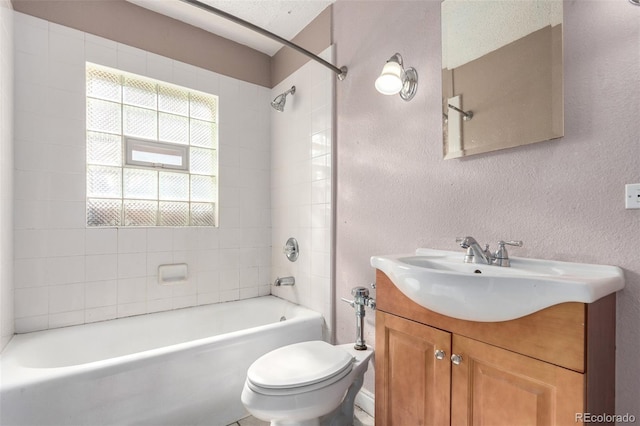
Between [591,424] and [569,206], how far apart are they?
2.04 ft

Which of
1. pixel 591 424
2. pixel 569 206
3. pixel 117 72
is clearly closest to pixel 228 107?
pixel 117 72

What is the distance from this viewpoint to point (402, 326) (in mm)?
1158

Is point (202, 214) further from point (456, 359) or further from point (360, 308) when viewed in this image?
point (456, 359)

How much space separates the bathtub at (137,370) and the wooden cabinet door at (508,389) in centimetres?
106

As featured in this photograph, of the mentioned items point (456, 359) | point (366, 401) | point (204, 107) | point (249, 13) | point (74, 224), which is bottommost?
point (366, 401)

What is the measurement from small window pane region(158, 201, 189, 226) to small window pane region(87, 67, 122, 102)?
2.40ft

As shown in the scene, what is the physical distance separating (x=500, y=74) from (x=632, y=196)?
1.99 feet

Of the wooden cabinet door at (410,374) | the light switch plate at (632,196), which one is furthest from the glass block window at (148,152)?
the light switch plate at (632,196)

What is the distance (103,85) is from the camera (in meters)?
2.00

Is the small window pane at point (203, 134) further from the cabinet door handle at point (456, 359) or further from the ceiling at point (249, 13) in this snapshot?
the cabinet door handle at point (456, 359)

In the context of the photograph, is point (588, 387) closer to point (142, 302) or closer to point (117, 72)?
point (142, 302)

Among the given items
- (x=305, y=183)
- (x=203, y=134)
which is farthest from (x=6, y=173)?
(x=305, y=183)

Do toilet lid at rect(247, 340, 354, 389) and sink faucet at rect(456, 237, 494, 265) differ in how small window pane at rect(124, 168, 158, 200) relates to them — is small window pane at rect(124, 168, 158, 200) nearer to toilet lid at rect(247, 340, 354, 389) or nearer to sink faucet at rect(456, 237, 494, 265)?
toilet lid at rect(247, 340, 354, 389)

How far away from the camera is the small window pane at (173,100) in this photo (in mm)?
2223
